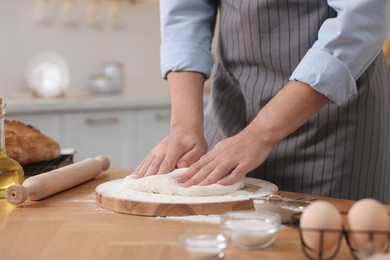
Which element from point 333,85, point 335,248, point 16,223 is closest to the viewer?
point 335,248

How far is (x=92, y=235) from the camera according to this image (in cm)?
94

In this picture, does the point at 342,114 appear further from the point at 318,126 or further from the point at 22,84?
the point at 22,84

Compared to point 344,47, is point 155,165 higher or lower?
lower

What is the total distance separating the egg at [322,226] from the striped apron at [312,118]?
0.71 m

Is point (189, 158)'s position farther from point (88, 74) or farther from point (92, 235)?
point (88, 74)

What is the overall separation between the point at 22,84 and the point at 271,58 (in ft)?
8.37

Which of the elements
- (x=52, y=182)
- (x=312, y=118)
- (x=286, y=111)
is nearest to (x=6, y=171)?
(x=52, y=182)

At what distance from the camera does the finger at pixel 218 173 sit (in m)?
1.17

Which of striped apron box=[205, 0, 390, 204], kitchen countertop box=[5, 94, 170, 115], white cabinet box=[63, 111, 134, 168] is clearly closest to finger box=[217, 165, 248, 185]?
striped apron box=[205, 0, 390, 204]

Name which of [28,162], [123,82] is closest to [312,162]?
[28,162]

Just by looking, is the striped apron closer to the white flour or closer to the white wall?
the white flour

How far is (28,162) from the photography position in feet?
4.85

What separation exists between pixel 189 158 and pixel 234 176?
0.54 feet

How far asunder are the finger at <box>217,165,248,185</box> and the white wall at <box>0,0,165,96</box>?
2.68 metres
